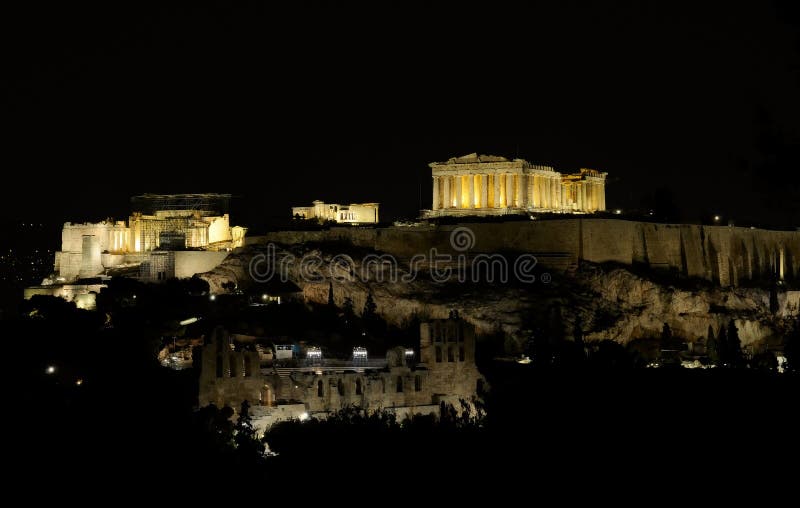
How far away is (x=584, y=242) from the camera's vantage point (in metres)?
66.0

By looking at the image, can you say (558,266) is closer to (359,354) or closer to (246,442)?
(359,354)

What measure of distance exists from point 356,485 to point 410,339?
3371 cm

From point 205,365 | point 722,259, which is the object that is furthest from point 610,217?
point 205,365

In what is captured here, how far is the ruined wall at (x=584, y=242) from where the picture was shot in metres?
66.2

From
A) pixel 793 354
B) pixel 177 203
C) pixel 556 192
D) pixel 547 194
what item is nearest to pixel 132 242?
pixel 177 203

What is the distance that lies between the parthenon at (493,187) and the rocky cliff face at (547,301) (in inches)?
511

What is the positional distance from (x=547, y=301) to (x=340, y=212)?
23.0 m

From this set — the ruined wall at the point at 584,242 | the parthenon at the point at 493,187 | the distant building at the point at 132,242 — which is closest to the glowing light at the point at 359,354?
the ruined wall at the point at 584,242

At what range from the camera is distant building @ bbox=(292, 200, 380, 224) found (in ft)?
258

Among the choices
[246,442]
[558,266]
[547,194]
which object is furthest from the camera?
[547,194]

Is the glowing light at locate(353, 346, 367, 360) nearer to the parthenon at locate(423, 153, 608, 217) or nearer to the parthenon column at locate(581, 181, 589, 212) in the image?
the parthenon at locate(423, 153, 608, 217)

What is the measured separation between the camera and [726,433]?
826 inches

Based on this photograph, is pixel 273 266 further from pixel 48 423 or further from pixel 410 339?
pixel 48 423

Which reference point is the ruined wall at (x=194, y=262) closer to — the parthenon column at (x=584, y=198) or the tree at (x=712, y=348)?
the tree at (x=712, y=348)
